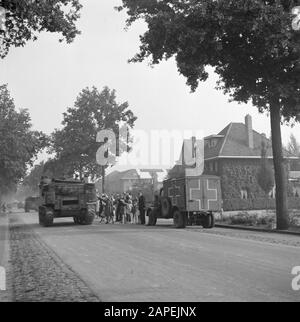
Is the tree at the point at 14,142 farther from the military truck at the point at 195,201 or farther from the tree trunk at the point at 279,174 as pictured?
the tree trunk at the point at 279,174

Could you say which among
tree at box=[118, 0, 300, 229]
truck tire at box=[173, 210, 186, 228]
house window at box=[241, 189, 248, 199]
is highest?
tree at box=[118, 0, 300, 229]

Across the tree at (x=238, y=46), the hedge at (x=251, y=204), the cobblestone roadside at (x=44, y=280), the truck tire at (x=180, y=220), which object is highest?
the tree at (x=238, y=46)

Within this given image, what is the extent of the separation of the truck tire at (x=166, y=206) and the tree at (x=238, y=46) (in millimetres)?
5462

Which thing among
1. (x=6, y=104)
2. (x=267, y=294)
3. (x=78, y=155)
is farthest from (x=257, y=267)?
(x=6, y=104)

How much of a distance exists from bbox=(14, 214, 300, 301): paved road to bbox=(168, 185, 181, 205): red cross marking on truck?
7.40 meters

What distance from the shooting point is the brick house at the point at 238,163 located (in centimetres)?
5269

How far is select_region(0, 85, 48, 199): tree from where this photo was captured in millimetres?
47438

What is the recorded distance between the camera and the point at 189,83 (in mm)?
21562

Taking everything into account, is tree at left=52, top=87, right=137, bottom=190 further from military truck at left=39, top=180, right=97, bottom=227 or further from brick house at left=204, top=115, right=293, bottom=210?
military truck at left=39, top=180, right=97, bottom=227

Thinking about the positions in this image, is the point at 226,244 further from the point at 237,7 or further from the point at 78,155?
the point at 78,155

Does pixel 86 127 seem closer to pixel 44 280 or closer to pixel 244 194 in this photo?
pixel 244 194

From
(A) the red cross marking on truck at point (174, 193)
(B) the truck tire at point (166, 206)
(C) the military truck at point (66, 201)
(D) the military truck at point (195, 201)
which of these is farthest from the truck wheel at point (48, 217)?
(D) the military truck at point (195, 201)

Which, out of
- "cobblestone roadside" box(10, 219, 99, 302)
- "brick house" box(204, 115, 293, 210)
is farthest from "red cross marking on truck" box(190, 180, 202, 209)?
"brick house" box(204, 115, 293, 210)
